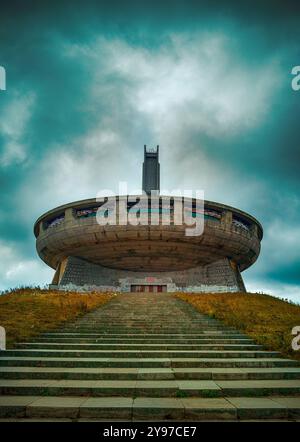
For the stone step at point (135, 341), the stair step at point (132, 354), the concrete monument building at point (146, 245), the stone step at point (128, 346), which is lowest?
the stair step at point (132, 354)

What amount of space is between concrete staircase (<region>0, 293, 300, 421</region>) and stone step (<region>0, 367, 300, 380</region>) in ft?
0.06

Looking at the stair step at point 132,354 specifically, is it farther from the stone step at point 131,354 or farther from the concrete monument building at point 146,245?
the concrete monument building at point 146,245

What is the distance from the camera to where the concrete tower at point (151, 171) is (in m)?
50.3

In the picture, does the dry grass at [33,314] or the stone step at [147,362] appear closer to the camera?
the stone step at [147,362]

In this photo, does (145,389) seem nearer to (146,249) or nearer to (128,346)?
(128,346)

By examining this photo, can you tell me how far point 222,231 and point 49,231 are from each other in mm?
17364

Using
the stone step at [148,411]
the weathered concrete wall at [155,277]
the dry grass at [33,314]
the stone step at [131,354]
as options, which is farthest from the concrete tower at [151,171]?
the stone step at [148,411]

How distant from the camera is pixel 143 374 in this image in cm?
571

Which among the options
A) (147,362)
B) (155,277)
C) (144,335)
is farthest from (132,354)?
(155,277)

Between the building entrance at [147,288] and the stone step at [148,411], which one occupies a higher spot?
the building entrance at [147,288]

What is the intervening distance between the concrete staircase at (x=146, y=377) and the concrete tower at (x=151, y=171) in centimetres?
4136
